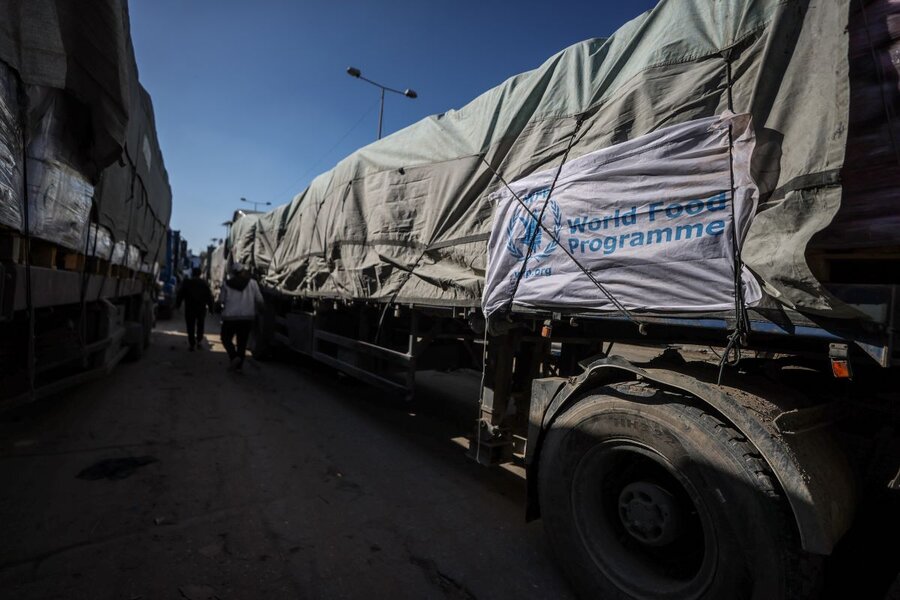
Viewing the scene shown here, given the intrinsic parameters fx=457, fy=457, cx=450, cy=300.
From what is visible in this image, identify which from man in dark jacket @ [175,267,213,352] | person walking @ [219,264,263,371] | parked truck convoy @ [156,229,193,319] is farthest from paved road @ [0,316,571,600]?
parked truck convoy @ [156,229,193,319]

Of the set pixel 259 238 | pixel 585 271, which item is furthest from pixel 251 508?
pixel 259 238

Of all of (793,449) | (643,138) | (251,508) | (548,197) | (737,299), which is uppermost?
(643,138)

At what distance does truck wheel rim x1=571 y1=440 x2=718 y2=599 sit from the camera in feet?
6.89

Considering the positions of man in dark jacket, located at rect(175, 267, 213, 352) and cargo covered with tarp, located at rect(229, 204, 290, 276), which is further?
man in dark jacket, located at rect(175, 267, 213, 352)

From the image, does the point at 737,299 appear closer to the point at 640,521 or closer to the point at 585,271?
the point at 585,271

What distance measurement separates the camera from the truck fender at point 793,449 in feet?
5.39

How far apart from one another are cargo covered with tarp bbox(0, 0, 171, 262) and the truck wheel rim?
3.30 meters

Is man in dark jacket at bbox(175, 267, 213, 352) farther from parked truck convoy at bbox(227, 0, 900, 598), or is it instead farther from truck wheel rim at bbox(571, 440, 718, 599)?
truck wheel rim at bbox(571, 440, 718, 599)

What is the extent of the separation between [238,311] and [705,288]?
7.25m

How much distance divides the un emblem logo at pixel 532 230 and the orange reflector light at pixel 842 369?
136cm

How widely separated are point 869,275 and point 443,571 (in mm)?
2535

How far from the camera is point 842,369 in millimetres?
1652

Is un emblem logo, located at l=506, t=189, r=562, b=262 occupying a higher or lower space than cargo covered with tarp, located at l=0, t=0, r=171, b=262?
lower

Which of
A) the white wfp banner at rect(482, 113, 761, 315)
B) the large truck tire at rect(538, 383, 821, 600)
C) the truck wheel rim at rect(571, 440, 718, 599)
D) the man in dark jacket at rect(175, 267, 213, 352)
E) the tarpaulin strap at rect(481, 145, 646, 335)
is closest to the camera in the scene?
the large truck tire at rect(538, 383, 821, 600)
